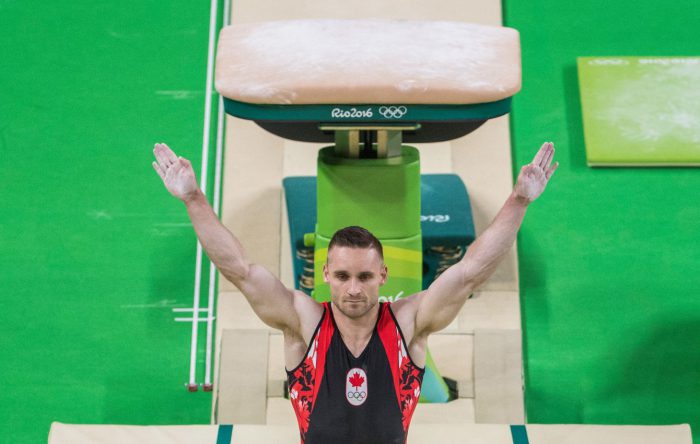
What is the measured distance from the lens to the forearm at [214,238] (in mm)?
2883

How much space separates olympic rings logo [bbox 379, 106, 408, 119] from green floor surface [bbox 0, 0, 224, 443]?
189 centimetres

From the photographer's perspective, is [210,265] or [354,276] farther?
[210,265]

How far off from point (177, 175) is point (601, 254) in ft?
8.33

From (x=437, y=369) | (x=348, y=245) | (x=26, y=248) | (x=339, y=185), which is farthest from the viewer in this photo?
(x=26, y=248)

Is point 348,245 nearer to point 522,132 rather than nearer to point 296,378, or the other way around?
point 296,378

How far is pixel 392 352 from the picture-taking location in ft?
9.80

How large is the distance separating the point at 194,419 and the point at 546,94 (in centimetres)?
254

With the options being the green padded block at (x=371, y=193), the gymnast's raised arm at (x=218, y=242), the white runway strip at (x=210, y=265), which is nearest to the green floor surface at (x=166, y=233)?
the white runway strip at (x=210, y=265)

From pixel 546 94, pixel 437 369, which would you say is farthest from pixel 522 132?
pixel 437 369

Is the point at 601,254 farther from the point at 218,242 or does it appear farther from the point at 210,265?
the point at 218,242

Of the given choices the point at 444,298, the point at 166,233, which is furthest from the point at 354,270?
the point at 166,233

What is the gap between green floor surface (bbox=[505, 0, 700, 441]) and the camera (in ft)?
14.1

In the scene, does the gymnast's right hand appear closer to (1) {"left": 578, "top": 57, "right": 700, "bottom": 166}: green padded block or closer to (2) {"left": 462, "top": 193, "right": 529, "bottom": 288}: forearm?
(2) {"left": 462, "top": 193, "right": 529, "bottom": 288}: forearm

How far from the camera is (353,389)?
2943 millimetres
